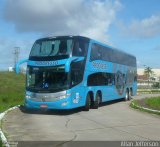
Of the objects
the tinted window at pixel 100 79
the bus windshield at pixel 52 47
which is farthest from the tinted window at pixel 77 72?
the tinted window at pixel 100 79

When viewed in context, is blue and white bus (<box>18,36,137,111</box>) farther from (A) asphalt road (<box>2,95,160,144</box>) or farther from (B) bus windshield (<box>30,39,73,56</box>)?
(A) asphalt road (<box>2,95,160,144</box>)

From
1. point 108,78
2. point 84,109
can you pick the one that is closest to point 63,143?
point 84,109

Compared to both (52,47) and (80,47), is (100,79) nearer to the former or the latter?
(80,47)

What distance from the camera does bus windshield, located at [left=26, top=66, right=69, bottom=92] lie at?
19109 millimetres

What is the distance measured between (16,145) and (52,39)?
1018cm

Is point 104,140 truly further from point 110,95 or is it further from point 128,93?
point 128,93

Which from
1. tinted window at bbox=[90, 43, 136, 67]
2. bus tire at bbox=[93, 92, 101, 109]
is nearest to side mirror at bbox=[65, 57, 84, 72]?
tinted window at bbox=[90, 43, 136, 67]

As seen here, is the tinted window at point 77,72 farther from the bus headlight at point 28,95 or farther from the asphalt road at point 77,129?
the asphalt road at point 77,129

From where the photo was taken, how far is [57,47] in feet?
64.7

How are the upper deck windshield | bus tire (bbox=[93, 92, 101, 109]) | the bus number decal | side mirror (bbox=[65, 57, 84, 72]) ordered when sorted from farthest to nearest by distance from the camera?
1. bus tire (bbox=[93, 92, 101, 109])
2. the bus number decal
3. the upper deck windshield
4. side mirror (bbox=[65, 57, 84, 72])

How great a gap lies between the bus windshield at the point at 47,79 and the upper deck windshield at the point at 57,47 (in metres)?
0.78

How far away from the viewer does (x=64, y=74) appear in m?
19.2

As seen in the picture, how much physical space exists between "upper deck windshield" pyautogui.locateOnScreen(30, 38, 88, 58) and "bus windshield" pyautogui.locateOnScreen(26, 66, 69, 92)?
780 millimetres

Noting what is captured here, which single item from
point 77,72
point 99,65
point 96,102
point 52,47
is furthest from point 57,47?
point 96,102
